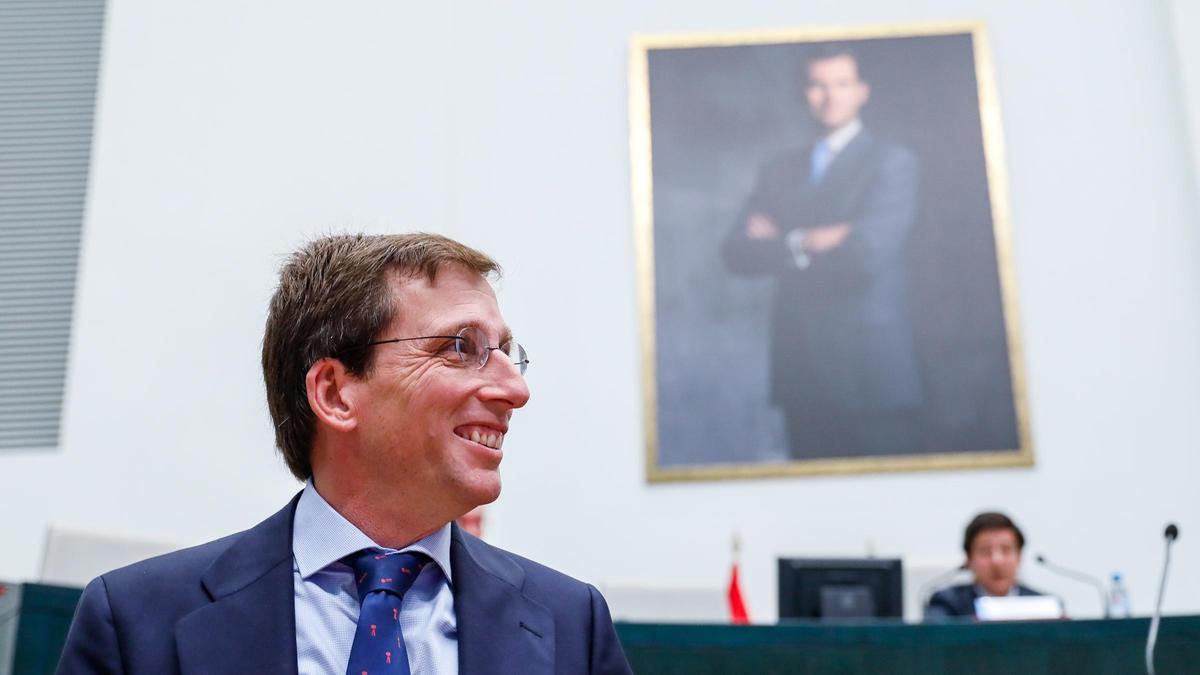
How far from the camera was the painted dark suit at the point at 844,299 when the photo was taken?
737 centimetres

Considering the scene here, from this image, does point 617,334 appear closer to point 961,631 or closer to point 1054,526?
point 1054,526

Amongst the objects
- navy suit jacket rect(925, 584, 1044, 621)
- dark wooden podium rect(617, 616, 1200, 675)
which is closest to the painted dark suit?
navy suit jacket rect(925, 584, 1044, 621)

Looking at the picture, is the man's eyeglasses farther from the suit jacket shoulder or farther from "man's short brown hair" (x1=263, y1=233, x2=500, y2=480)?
the suit jacket shoulder

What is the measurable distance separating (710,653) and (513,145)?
4839 mm

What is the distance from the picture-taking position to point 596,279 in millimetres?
7699

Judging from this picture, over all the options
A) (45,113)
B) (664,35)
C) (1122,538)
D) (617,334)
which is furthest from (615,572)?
(45,113)

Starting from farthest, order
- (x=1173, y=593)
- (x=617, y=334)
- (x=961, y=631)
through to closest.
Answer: (x=617, y=334) < (x=1173, y=593) < (x=961, y=631)

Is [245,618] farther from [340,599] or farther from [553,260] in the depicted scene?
[553,260]

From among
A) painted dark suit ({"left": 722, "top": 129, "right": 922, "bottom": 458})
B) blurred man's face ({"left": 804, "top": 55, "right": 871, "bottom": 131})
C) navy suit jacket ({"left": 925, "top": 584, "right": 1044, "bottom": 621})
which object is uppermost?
blurred man's face ({"left": 804, "top": 55, "right": 871, "bottom": 131})

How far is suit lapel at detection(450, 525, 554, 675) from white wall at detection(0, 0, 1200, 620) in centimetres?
530

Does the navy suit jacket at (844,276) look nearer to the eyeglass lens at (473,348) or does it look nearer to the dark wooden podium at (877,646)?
the dark wooden podium at (877,646)

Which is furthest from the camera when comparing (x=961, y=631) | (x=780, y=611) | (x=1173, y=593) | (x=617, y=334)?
(x=617, y=334)

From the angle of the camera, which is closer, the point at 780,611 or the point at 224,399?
the point at 780,611

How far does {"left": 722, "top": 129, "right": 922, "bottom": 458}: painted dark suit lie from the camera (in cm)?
737
